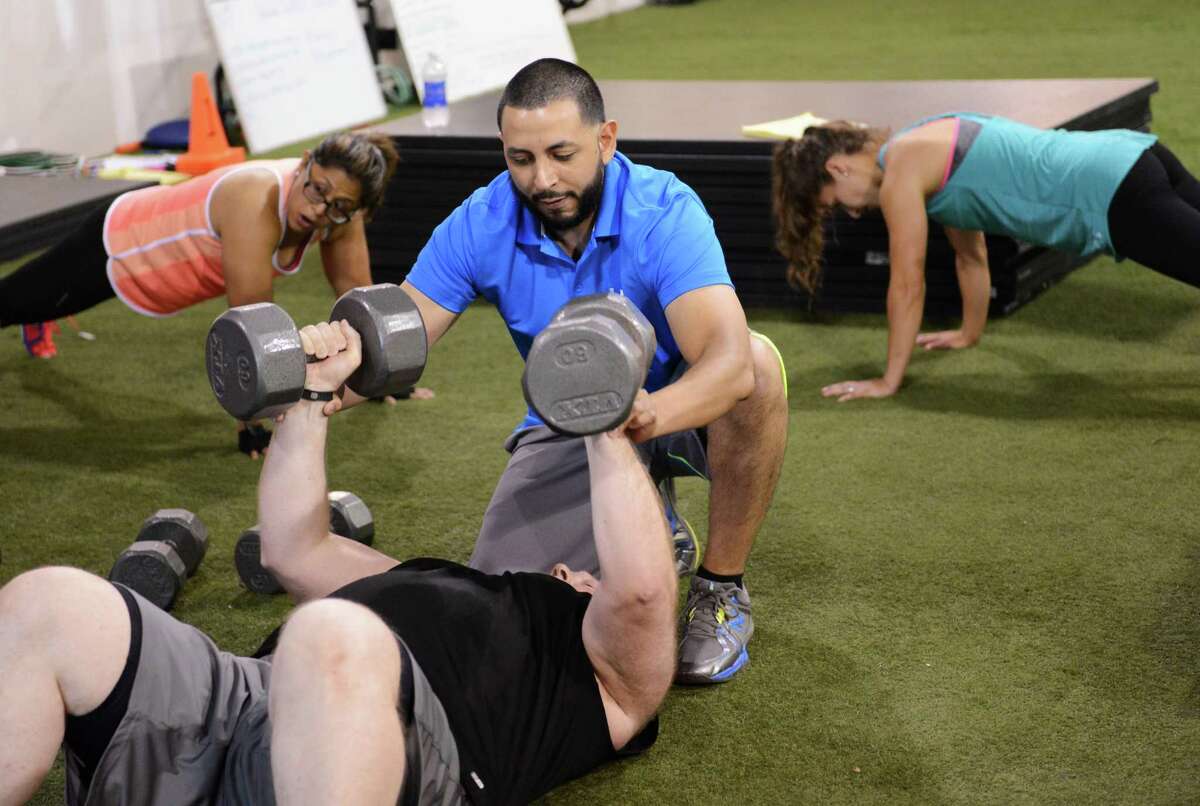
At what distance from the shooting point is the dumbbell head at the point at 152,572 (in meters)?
2.50

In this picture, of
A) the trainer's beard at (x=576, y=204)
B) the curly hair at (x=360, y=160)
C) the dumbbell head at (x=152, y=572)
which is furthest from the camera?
the curly hair at (x=360, y=160)

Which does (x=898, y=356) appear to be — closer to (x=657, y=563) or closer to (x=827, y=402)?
(x=827, y=402)

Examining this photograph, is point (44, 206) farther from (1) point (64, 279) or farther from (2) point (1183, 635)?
(2) point (1183, 635)

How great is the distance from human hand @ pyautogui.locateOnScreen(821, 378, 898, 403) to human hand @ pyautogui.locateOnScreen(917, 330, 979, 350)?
1.18 ft

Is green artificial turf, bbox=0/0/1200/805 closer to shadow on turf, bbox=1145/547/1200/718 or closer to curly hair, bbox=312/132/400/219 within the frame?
shadow on turf, bbox=1145/547/1200/718

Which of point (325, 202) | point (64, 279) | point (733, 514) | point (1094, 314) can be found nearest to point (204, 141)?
point (64, 279)

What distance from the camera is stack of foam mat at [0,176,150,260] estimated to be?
3982 mm

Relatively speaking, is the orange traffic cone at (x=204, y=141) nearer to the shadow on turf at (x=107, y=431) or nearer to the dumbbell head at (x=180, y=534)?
the shadow on turf at (x=107, y=431)

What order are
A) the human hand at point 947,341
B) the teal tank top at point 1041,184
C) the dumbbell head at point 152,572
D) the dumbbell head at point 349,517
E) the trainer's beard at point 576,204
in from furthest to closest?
1. the human hand at point 947,341
2. the teal tank top at point 1041,184
3. the dumbbell head at point 349,517
4. the dumbbell head at point 152,572
5. the trainer's beard at point 576,204

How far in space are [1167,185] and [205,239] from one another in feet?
7.17

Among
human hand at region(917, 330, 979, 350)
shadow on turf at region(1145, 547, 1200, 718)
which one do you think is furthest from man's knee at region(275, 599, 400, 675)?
human hand at region(917, 330, 979, 350)

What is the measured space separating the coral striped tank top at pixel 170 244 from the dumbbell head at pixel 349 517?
2.57 ft

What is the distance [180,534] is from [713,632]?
38.8 inches

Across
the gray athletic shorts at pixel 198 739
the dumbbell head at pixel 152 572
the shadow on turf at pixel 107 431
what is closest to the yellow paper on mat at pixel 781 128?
the shadow on turf at pixel 107 431
